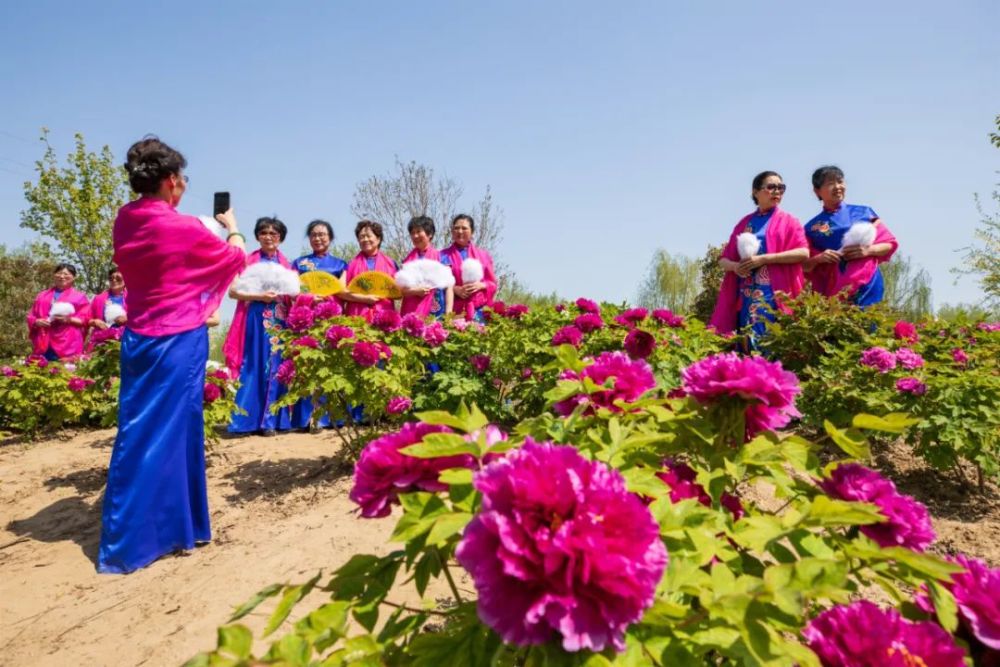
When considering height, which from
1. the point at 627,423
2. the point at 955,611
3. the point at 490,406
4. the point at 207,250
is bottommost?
the point at 490,406

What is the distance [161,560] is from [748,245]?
4958 millimetres

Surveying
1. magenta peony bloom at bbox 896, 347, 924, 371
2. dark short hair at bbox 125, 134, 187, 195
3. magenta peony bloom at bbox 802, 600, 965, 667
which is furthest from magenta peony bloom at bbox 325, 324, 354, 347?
magenta peony bloom at bbox 896, 347, 924, 371

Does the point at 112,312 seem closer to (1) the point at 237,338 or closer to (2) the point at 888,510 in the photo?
(1) the point at 237,338

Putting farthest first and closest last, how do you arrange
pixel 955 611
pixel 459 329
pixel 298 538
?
pixel 459 329 < pixel 298 538 < pixel 955 611

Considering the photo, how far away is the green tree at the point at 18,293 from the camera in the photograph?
14875 mm

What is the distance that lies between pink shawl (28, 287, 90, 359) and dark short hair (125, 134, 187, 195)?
7.20 m

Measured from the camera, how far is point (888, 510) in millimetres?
909

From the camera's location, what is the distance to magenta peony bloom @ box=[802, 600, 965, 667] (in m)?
0.68

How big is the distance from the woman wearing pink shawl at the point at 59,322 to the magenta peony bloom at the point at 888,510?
34.1 ft

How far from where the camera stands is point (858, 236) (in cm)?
482

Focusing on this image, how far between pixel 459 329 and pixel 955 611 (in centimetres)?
413

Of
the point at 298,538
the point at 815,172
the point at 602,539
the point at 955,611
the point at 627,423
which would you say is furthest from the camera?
the point at 815,172

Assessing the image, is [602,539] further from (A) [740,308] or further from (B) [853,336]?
(A) [740,308]

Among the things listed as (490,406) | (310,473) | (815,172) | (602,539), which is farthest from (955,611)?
(815,172)
